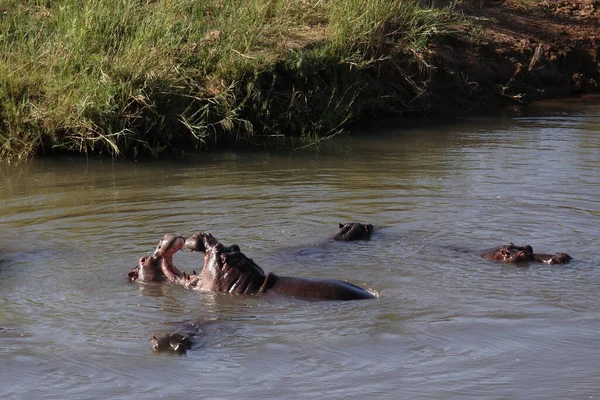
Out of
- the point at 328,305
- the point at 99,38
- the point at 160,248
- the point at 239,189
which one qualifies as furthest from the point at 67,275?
the point at 99,38

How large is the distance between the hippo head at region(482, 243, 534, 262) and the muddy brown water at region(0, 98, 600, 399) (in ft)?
0.30

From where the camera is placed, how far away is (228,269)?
618 cm

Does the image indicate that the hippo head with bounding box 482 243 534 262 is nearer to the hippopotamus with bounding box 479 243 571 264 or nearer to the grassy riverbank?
the hippopotamus with bounding box 479 243 571 264

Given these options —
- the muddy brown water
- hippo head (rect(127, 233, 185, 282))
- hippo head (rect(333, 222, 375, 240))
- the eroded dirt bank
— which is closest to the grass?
the muddy brown water

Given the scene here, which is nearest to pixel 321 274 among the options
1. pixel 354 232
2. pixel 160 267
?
pixel 354 232

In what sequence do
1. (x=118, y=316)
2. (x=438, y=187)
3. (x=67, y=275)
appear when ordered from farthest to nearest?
(x=438, y=187)
(x=67, y=275)
(x=118, y=316)

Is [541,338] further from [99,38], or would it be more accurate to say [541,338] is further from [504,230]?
[99,38]

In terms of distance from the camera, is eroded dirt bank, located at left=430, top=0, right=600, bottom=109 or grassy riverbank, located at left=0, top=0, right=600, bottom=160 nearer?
grassy riverbank, located at left=0, top=0, right=600, bottom=160

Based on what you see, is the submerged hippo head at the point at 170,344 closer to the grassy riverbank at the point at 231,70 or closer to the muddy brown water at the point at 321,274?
the muddy brown water at the point at 321,274

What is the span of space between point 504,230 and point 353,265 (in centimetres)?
158

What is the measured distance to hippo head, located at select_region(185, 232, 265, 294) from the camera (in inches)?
241

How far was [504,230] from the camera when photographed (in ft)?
25.9

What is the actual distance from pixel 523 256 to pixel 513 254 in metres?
0.07

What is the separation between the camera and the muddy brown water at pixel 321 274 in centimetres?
496
